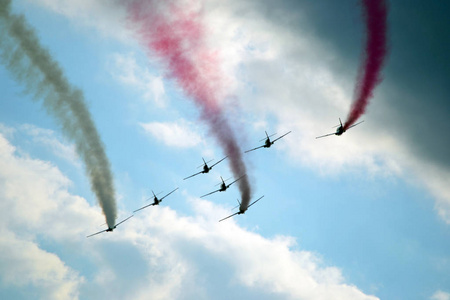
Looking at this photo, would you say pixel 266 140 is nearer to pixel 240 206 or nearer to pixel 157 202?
pixel 240 206

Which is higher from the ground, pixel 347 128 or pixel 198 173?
pixel 198 173

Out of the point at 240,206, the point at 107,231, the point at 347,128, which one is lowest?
the point at 347,128

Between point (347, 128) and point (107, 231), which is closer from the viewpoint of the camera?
point (347, 128)

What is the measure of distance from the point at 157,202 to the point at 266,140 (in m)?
21.4

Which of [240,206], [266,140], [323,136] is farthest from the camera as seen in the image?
[240,206]

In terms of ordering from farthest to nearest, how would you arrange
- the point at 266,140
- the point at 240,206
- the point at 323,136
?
the point at 240,206 → the point at 266,140 → the point at 323,136

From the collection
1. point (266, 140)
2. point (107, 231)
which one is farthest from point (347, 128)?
point (107, 231)

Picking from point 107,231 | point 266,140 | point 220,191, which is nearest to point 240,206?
point 220,191

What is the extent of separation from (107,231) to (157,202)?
9139mm

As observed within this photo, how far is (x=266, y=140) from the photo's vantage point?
2906 inches

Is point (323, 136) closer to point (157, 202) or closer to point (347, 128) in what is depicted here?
point (347, 128)

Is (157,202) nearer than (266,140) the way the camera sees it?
No

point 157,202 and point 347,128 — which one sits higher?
point 157,202

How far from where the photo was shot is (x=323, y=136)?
63375mm
